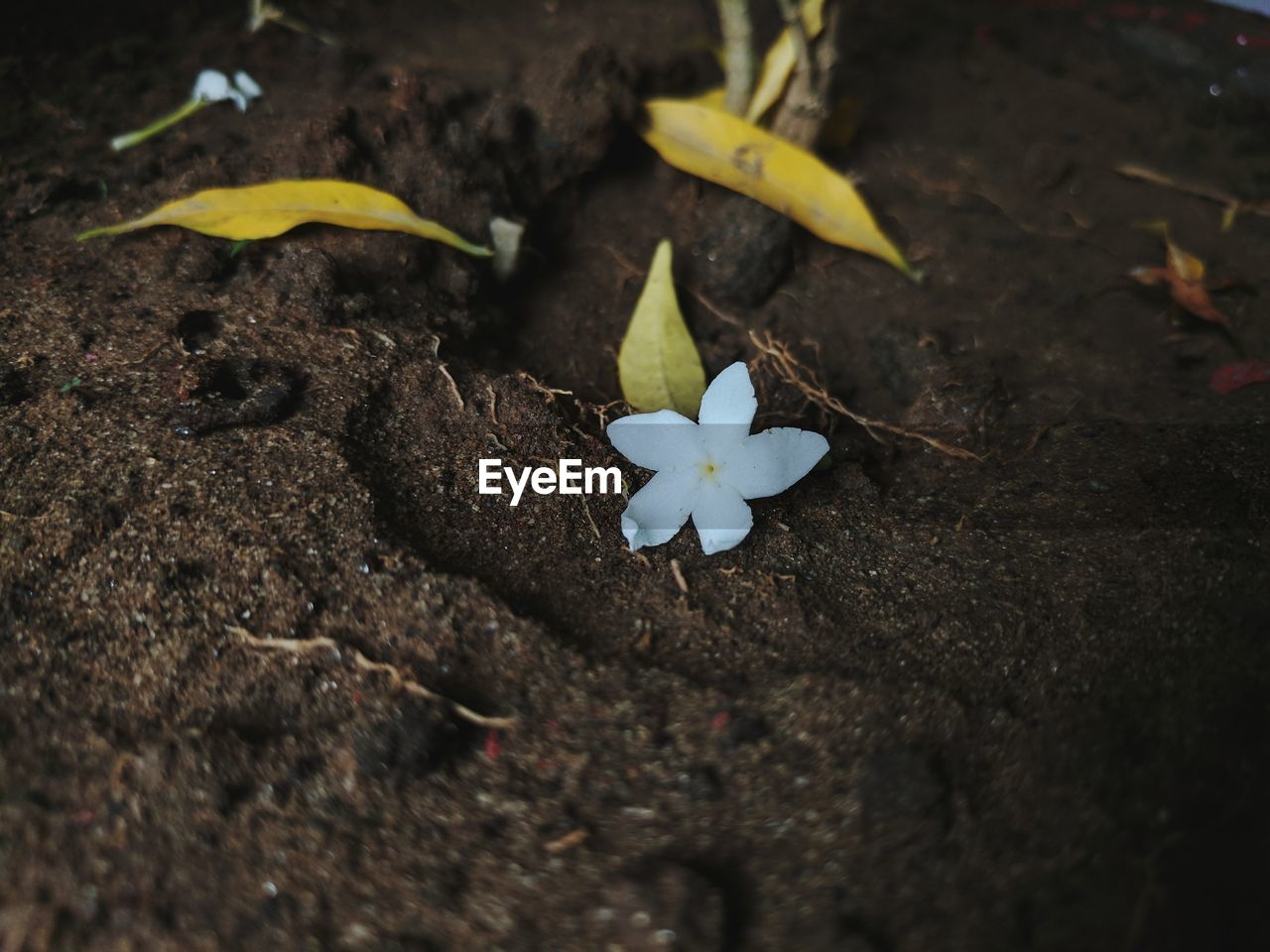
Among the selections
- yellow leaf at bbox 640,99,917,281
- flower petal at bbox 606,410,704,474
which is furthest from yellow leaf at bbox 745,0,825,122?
flower petal at bbox 606,410,704,474

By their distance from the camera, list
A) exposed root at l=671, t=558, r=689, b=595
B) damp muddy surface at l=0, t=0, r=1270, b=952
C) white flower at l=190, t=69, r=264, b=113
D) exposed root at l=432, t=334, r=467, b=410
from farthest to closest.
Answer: white flower at l=190, t=69, r=264, b=113, exposed root at l=432, t=334, r=467, b=410, exposed root at l=671, t=558, r=689, b=595, damp muddy surface at l=0, t=0, r=1270, b=952

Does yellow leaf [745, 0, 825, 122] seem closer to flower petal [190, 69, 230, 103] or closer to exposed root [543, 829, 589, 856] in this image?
flower petal [190, 69, 230, 103]

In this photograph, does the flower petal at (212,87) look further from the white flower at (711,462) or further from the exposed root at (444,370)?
the white flower at (711,462)

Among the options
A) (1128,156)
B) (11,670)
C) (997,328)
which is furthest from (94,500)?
(1128,156)

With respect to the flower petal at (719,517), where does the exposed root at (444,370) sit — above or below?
below

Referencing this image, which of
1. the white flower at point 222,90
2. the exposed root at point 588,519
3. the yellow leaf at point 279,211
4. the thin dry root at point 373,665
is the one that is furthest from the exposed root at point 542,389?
the white flower at point 222,90

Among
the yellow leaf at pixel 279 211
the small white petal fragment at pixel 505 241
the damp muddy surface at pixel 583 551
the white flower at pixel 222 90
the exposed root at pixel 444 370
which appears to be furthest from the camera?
the white flower at pixel 222 90

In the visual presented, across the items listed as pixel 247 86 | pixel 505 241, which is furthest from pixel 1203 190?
pixel 247 86
